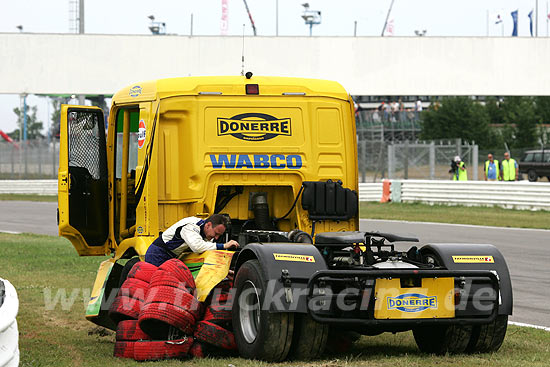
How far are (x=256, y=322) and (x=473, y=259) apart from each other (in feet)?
5.91

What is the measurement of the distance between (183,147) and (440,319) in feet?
10.5

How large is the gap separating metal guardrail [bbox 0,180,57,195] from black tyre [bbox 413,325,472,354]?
33.7 metres

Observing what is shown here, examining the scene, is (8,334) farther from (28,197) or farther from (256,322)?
(28,197)

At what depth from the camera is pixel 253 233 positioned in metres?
9.15

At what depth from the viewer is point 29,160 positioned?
147 feet

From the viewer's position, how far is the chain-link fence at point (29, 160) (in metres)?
43.8

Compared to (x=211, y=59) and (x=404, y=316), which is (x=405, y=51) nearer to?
(x=211, y=59)

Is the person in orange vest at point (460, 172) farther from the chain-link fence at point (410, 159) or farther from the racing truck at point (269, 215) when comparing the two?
the racing truck at point (269, 215)

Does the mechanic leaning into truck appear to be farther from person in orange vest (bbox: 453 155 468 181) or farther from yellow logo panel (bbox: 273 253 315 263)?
person in orange vest (bbox: 453 155 468 181)

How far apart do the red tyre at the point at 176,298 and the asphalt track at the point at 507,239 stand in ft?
13.0

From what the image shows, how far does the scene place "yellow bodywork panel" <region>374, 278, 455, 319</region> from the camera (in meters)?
7.30

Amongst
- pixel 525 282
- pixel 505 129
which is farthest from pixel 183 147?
pixel 505 129

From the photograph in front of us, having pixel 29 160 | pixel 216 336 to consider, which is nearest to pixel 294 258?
pixel 216 336

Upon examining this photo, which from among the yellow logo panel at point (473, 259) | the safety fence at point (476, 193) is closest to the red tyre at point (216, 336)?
the yellow logo panel at point (473, 259)
